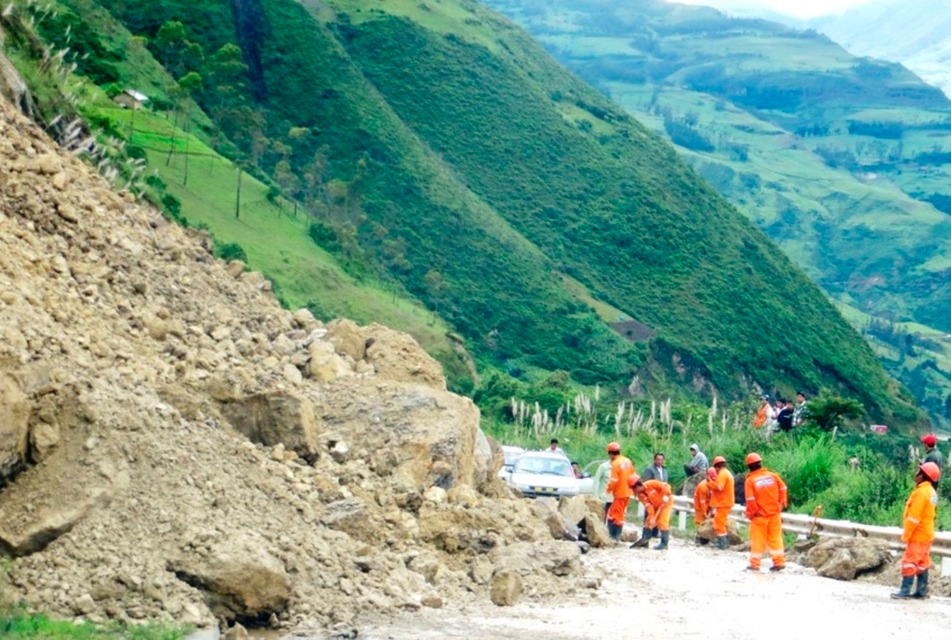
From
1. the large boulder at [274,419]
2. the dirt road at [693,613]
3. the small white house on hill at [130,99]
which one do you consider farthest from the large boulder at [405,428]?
the small white house on hill at [130,99]

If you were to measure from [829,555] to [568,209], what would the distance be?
11023cm

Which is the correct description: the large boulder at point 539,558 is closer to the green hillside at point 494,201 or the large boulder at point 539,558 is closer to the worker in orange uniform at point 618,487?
the worker in orange uniform at point 618,487

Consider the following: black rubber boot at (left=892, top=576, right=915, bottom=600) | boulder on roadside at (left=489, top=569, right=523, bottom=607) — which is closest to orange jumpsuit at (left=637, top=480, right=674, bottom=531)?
black rubber boot at (left=892, top=576, right=915, bottom=600)

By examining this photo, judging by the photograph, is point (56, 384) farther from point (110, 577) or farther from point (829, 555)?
point (829, 555)

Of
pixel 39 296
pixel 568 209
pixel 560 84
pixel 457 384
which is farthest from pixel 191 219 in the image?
pixel 560 84

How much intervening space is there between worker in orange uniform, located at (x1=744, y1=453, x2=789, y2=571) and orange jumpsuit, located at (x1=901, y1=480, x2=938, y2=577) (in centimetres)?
247

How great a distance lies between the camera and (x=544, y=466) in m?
29.6

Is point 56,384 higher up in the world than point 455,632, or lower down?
higher up

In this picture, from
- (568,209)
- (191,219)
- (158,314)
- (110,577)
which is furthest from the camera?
(568,209)

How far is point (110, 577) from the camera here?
35.2ft

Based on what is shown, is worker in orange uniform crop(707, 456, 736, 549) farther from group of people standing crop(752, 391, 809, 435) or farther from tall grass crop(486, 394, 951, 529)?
group of people standing crop(752, 391, 809, 435)

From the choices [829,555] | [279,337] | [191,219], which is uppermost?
[279,337]

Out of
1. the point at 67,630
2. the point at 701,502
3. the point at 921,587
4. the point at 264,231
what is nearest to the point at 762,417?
the point at 701,502

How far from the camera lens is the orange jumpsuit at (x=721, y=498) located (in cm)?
2081
